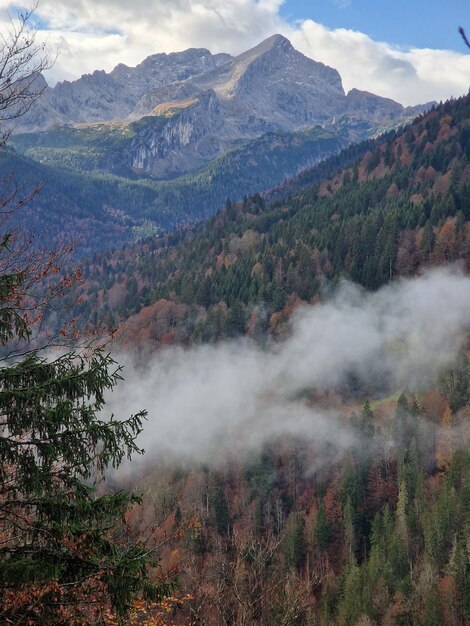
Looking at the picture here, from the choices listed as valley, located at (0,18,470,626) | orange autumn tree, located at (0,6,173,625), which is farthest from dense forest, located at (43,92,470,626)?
orange autumn tree, located at (0,6,173,625)

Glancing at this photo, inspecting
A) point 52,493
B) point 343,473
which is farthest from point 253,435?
point 52,493

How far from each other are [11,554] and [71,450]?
2.37 metres

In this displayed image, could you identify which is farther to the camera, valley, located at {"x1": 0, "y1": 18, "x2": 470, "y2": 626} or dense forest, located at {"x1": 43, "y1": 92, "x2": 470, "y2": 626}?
dense forest, located at {"x1": 43, "y1": 92, "x2": 470, "y2": 626}

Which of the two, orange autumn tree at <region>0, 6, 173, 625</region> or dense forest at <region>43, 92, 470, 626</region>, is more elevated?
dense forest at <region>43, 92, 470, 626</region>

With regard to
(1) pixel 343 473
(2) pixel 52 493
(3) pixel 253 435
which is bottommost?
(2) pixel 52 493

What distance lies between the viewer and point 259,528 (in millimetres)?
125250

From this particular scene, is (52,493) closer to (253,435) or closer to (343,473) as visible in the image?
(343,473)

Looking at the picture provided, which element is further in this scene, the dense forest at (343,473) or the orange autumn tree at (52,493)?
the dense forest at (343,473)

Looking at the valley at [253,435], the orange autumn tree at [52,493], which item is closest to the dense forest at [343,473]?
the valley at [253,435]

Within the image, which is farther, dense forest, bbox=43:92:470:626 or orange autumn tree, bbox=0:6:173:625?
dense forest, bbox=43:92:470:626

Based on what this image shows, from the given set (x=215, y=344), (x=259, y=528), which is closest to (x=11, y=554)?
(x=259, y=528)

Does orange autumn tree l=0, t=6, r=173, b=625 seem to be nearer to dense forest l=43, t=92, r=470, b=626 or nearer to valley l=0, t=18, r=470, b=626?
valley l=0, t=18, r=470, b=626

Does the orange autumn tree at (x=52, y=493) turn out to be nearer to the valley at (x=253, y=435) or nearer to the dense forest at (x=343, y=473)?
the valley at (x=253, y=435)

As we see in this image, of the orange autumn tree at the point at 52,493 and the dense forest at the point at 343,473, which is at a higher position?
the dense forest at the point at 343,473
